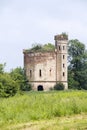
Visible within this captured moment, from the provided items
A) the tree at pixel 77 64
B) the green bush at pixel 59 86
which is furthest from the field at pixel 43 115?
the tree at pixel 77 64

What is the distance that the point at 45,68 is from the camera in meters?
81.1

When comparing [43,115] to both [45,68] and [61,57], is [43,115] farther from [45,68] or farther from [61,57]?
[61,57]

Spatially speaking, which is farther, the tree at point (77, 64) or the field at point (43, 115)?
the tree at point (77, 64)

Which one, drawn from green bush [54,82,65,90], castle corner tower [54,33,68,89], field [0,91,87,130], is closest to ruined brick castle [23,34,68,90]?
castle corner tower [54,33,68,89]

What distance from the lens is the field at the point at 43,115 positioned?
481 inches

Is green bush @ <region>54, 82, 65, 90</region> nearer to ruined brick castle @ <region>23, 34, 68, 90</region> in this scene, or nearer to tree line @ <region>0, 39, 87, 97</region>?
ruined brick castle @ <region>23, 34, 68, 90</region>

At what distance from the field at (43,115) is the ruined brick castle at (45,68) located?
64301 millimetres

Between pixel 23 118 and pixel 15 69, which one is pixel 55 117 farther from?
pixel 15 69

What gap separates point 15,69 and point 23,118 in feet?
225

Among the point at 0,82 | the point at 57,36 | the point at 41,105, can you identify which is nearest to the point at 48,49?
the point at 57,36

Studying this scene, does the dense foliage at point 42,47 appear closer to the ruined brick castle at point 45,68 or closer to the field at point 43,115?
the ruined brick castle at point 45,68

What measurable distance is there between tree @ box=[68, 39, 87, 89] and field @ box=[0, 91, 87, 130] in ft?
220

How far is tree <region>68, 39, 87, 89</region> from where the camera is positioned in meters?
83.6

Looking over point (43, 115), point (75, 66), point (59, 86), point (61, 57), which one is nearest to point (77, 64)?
point (75, 66)
